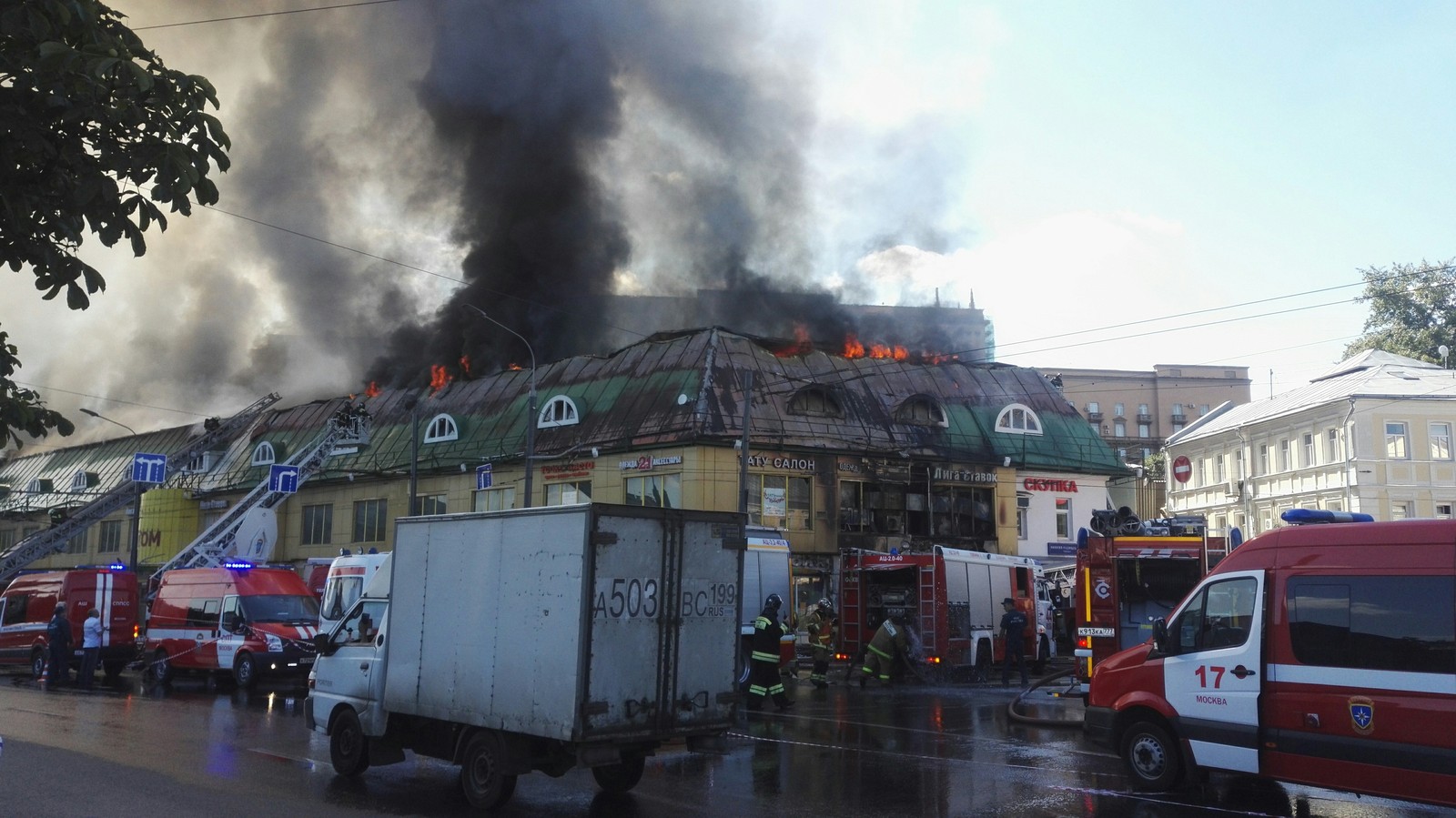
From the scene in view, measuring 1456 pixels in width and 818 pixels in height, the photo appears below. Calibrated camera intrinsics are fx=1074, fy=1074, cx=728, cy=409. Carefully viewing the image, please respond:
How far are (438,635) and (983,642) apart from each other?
52.7 feet

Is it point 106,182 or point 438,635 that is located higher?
point 106,182

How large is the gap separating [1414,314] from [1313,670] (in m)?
47.4

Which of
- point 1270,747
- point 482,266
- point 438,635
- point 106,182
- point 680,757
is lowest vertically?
point 680,757

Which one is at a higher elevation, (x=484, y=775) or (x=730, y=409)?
(x=730, y=409)

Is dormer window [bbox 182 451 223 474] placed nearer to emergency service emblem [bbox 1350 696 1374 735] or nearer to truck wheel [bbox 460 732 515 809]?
truck wheel [bbox 460 732 515 809]

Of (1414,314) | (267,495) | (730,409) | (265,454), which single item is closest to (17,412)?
(730,409)

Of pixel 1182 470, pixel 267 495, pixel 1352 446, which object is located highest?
pixel 1352 446

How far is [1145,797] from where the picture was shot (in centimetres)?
959

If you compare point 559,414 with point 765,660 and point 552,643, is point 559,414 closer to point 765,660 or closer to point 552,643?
point 765,660

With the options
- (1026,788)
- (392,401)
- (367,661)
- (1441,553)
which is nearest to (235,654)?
(367,661)

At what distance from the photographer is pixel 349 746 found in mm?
10641

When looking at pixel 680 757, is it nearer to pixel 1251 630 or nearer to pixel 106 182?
pixel 1251 630

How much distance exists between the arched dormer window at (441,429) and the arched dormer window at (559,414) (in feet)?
14.7

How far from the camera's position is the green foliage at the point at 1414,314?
1832 inches
